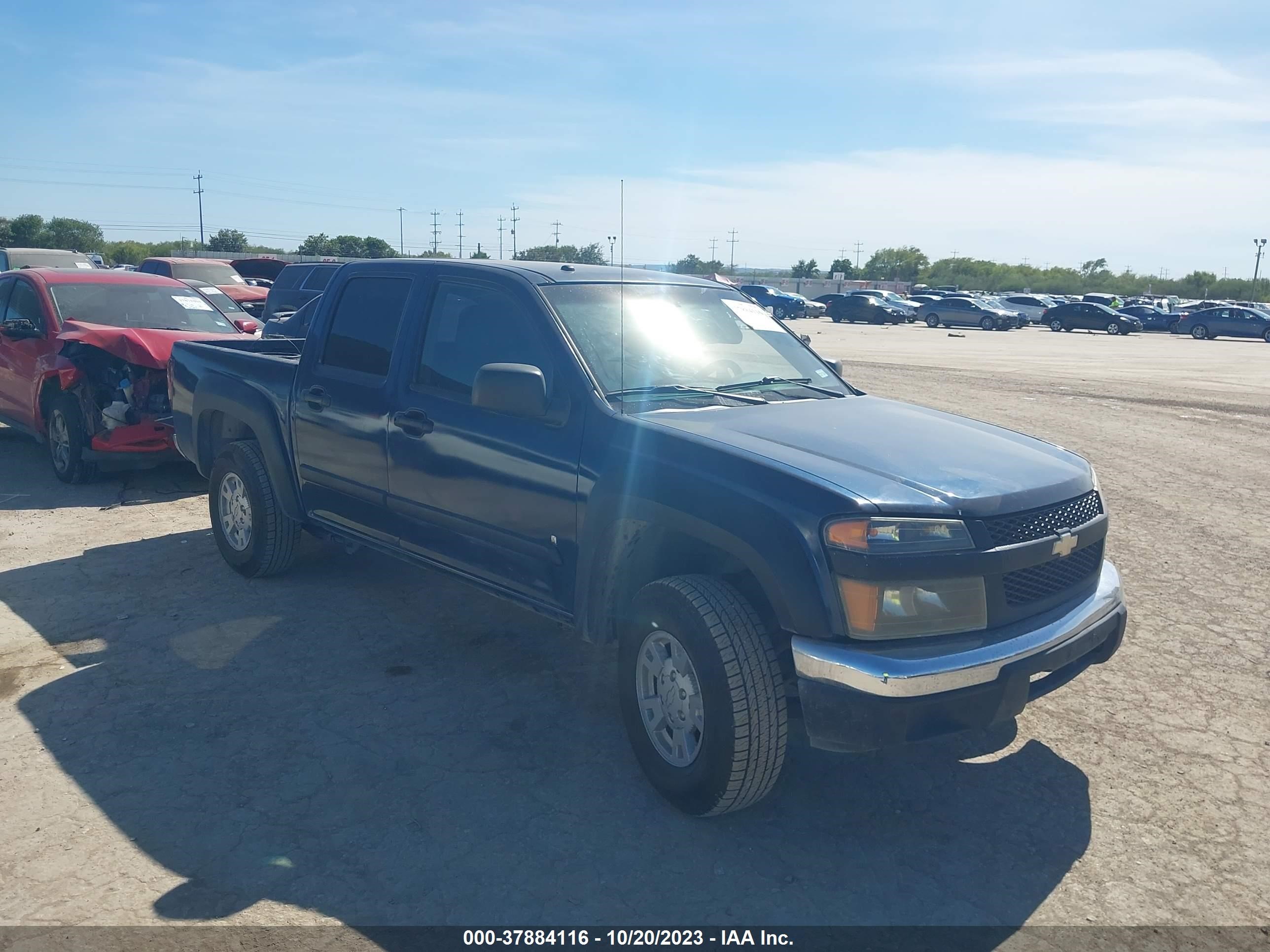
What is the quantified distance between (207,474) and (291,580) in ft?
3.40

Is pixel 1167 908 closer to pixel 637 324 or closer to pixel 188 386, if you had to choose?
pixel 637 324

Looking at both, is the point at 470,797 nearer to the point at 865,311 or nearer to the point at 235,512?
the point at 235,512

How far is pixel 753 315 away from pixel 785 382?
0.62 meters

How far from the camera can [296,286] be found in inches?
684

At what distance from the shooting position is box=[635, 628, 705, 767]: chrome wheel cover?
3.62m

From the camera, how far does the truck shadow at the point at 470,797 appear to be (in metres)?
3.21

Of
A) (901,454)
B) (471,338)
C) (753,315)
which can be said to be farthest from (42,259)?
(901,454)

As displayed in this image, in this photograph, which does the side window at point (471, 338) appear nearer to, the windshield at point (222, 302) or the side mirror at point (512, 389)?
the side mirror at point (512, 389)

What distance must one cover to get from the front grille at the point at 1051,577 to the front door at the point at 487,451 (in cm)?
162

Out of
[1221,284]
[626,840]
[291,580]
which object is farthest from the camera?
[1221,284]

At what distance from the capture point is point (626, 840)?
11.6 ft

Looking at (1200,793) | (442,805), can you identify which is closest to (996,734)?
(1200,793)

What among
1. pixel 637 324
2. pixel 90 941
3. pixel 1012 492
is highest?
pixel 637 324

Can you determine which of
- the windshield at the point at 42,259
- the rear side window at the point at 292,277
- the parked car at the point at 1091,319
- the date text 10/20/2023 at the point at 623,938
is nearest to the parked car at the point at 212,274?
the rear side window at the point at 292,277
